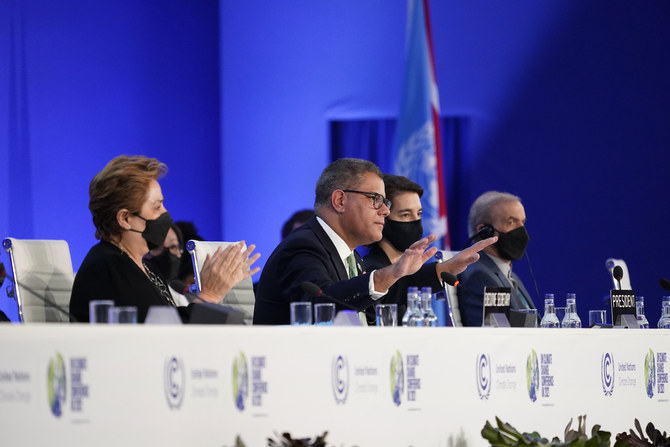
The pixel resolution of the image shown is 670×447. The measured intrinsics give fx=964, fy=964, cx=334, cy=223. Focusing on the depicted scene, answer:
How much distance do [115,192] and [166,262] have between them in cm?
156

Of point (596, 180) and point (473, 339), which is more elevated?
point (596, 180)

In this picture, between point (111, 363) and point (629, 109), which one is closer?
point (111, 363)

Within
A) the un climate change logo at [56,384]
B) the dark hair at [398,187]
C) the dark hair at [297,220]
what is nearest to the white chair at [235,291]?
the dark hair at [398,187]

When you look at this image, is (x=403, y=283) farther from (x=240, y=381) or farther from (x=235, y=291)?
(x=240, y=381)

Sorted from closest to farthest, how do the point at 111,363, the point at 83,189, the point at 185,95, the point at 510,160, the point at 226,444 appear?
the point at 111,363 < the point at 226,444 < the point at 83,189 < the point at 185,95 < the point at 510,160

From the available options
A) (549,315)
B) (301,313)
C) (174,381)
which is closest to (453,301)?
(549,315)

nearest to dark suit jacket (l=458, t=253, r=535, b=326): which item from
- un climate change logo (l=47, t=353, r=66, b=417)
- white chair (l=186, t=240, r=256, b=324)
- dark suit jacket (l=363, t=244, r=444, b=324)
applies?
dark suit jacket (l=363, t=244, r=444, b=324)

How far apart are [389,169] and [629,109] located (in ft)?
6.26

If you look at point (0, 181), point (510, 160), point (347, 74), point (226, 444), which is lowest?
point (226, 444)

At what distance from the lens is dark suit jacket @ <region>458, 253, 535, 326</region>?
436 centimetres

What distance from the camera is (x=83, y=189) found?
220 inches

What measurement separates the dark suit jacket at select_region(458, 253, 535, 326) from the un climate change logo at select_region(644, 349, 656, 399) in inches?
50.4

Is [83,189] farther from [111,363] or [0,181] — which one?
[111,363]

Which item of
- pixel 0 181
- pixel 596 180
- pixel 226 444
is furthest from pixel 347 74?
pixel 226 444
